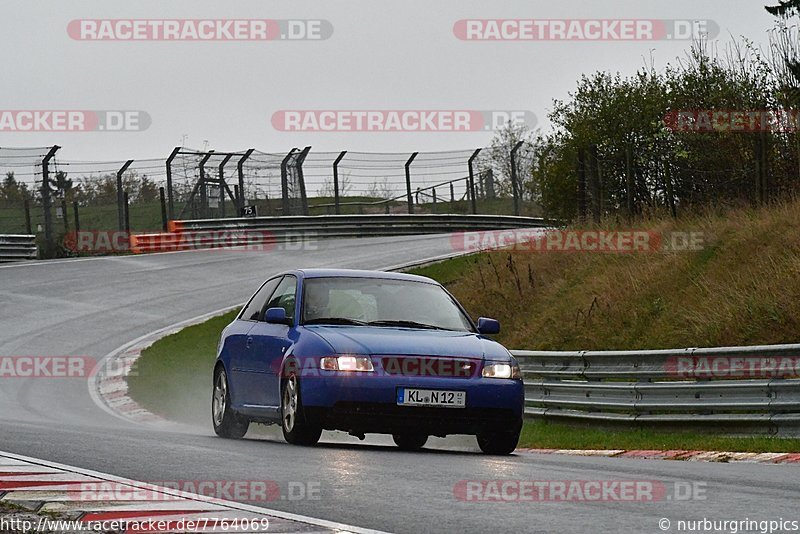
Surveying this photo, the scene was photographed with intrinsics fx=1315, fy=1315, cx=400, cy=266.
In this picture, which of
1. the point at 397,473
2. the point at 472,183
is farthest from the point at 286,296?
the point at 472,183

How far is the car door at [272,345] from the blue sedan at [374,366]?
0.01 meters

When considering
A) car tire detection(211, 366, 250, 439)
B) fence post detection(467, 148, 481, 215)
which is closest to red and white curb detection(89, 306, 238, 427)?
car tire detection(211, 366, 250, 439)

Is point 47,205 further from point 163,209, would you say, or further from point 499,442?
point 499,442

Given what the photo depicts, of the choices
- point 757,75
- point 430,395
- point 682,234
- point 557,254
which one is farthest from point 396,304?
point 757,75

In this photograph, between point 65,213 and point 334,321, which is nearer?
point 334,321

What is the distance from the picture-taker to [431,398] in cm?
966

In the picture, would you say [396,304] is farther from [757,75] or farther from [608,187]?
[757,75]

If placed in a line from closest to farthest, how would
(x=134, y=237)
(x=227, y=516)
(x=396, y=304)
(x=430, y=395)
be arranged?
1. (x=227, y=516)
2. (x=430, y=395)
3. (x=396, y=304)
4. (x=134, y=237)

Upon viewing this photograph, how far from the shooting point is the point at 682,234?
18.8 m

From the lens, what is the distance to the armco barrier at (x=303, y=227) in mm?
36000

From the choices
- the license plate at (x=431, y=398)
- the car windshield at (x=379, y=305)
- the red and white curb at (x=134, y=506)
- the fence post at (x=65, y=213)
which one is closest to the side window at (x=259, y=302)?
the car windshield at (x=379, y=305)

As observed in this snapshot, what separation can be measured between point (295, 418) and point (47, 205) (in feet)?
93.1

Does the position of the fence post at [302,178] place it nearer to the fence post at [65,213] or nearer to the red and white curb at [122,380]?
the fence post at [65,213]

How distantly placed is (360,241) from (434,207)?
31.1 feet
